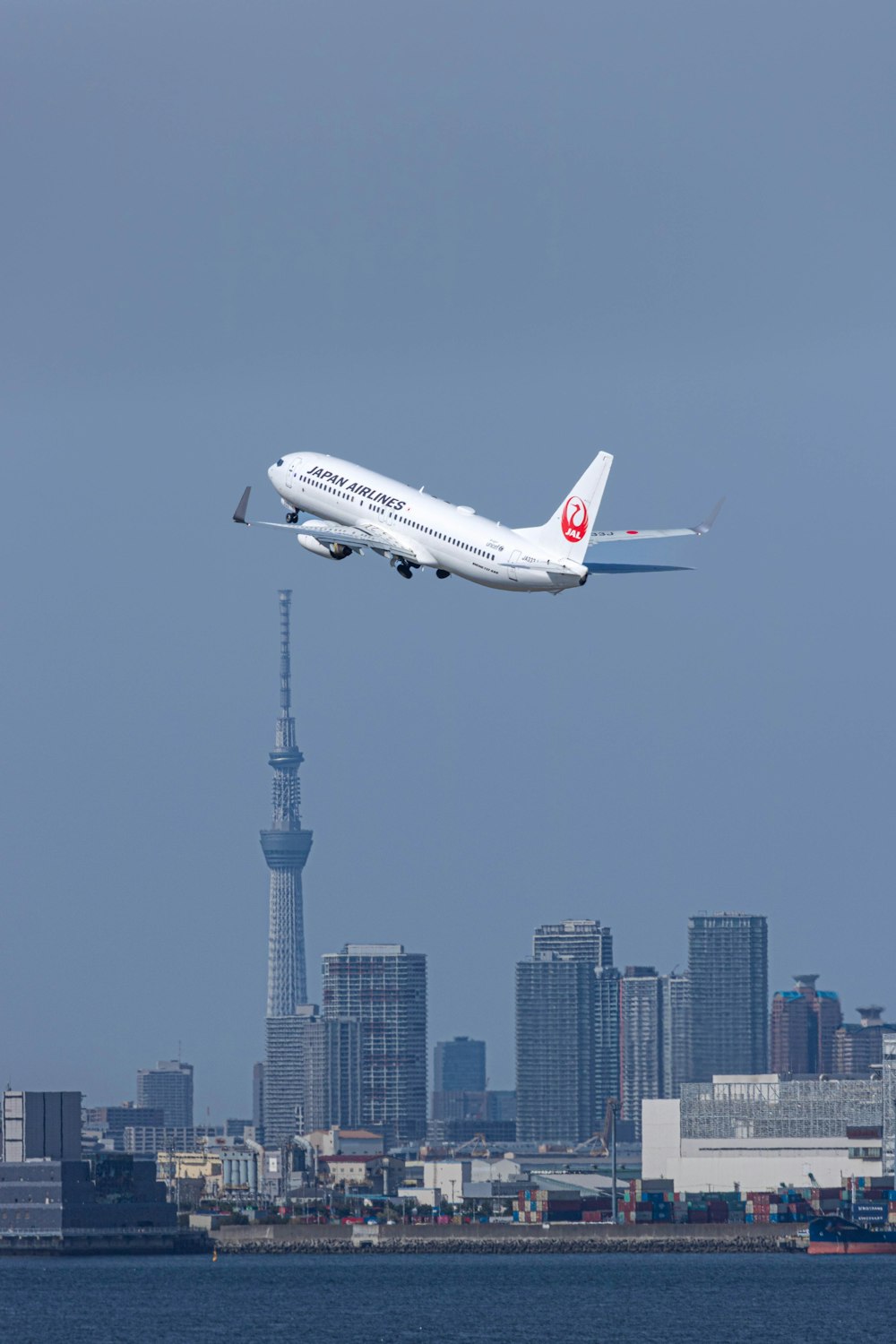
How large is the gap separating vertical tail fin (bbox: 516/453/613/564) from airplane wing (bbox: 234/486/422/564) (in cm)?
655

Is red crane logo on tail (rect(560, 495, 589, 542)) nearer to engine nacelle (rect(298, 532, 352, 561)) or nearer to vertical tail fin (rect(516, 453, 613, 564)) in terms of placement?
vertical tail fin (rect(516, 453, 613, 564))

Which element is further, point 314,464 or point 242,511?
point 314,464

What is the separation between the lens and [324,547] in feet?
532

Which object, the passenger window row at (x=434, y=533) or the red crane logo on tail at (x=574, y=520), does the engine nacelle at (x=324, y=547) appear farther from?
the red crane logo on tail at (x=574, y=520)

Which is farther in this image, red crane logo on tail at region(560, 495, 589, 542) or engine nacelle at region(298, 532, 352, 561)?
engine nacelle at region(298, 532, 352, 561)

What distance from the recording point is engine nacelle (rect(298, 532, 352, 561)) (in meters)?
161

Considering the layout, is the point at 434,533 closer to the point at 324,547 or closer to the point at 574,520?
the point at 574,520

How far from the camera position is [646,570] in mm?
144625

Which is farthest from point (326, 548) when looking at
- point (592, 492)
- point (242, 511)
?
point (592, 492)

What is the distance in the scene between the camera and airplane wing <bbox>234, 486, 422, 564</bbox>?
157125mm

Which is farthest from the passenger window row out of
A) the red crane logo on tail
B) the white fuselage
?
the red crane logo on tail

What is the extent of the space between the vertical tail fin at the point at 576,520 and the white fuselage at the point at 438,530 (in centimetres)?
119

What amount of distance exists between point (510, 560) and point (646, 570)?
9.69 meters

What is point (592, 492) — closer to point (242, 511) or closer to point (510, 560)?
point (510, 560)
